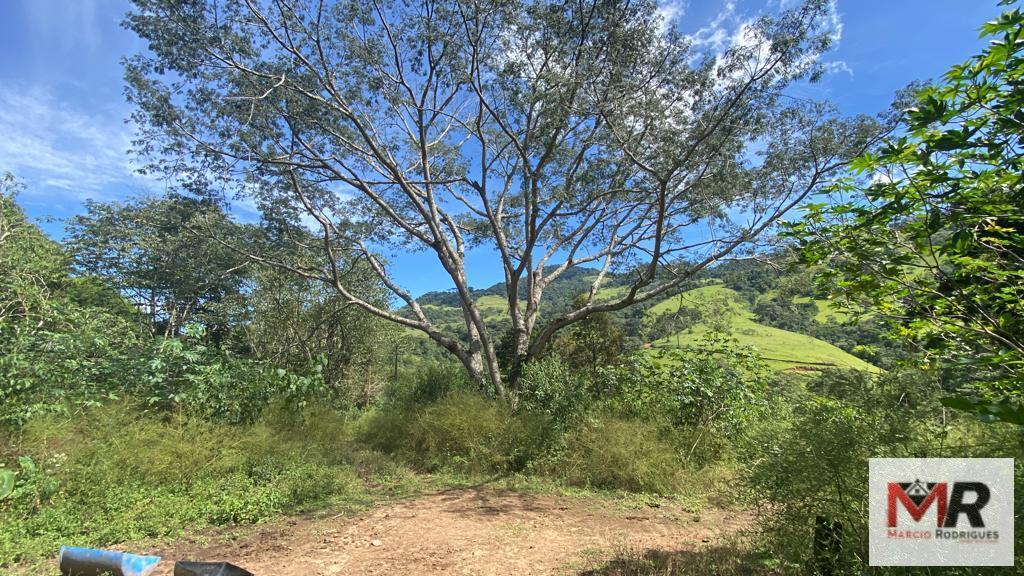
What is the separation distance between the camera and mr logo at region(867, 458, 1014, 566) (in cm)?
192

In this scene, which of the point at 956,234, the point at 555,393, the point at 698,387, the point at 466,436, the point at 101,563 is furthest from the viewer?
the point at 555,393

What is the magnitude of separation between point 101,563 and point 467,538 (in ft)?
8.83

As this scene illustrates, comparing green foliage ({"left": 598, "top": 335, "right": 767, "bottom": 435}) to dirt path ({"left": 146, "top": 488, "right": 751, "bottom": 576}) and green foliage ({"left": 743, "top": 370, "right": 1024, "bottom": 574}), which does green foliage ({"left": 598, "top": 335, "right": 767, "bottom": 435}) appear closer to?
dirt path ({"left": 146, "top": 488, "right": 751, "bottom": 576})

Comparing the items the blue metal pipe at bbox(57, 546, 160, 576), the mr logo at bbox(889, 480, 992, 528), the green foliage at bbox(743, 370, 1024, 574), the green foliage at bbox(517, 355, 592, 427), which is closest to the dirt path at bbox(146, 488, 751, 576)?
the blue metal pipe at bbox(57, 546, 160, 576)

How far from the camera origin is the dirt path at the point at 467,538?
3.55m

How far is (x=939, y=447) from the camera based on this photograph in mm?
2273

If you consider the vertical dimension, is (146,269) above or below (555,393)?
above

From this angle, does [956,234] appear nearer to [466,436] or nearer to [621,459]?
[621,459]

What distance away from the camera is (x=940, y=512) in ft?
6.76

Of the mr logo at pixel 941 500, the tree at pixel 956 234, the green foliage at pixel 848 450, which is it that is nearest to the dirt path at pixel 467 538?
the green foliage at pixel 848 450

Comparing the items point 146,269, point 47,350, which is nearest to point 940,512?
point 47,350

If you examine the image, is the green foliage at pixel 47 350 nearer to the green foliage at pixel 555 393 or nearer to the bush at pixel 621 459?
the green foliage at pixel 555 393

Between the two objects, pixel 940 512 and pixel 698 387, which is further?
pixel 698 387

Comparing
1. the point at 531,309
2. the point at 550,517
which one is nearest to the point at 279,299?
the point at 531,309
